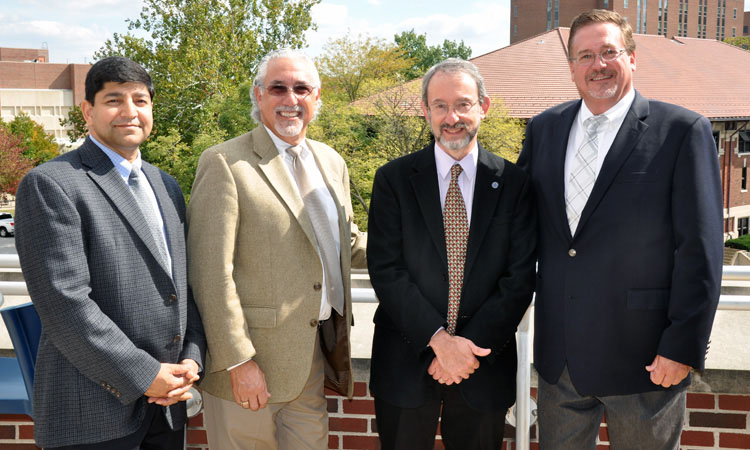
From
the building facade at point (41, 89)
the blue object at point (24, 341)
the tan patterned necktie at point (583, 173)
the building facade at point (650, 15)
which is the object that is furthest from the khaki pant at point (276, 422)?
the building facade at point (41, 89)

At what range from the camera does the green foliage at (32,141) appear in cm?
5400

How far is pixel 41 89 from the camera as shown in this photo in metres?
84.8

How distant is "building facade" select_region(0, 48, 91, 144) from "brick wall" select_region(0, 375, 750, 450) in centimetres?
8912

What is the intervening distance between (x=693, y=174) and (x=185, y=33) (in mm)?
35031

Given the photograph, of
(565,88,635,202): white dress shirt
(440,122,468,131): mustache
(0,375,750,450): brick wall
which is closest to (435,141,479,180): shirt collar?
(440,122,468,131): mustache

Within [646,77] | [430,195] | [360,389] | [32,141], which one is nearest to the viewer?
[430,195]

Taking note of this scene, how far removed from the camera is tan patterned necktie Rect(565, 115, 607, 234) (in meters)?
2.50

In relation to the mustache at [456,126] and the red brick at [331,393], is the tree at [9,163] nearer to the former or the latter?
the red brick at [331,393]

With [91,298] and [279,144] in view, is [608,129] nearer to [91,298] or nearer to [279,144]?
[279,144]

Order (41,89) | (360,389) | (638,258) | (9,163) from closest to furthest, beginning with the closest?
(638,258)
(360,389)
(9,163)
(41,89)

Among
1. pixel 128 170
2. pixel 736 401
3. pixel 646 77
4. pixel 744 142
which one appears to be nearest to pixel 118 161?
pixel 128 170

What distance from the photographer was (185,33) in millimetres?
34031

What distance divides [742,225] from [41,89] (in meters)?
81.8

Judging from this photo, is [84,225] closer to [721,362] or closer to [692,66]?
[721,362]
